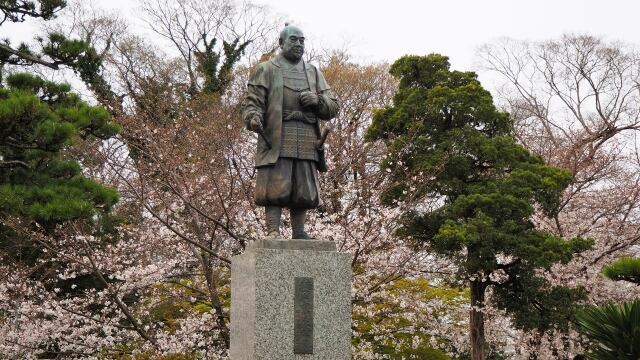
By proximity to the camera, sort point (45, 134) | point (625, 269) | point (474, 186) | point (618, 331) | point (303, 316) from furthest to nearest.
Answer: point (474, 186), point (45, 134), point (618, 331), point (303, 316), point (625, 269)

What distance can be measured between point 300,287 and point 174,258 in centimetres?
692

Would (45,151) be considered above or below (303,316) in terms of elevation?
above

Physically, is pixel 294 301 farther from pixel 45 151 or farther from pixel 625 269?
pixel 45 151

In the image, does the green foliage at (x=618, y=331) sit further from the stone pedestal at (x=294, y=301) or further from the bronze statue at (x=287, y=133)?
the bronze statue at (x=287, y=133)

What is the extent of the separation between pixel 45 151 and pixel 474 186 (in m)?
6.97

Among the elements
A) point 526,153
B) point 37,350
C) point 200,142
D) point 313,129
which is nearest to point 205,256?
point 200,142

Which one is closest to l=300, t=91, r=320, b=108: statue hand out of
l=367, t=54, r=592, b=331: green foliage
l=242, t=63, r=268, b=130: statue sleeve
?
l=242, t=63, r=268, b=130: statue sleeve

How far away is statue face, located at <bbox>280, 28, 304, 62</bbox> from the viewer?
6.25 meters

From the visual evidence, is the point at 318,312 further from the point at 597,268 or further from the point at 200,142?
the point at 597,268

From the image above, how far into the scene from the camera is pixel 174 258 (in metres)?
12.2

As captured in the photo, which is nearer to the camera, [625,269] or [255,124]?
[625,269]

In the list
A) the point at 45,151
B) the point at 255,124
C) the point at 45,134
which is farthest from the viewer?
the point at 45,151

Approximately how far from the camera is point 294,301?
18.7 feet

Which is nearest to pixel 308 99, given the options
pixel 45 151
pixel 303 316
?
pixel 303 316
